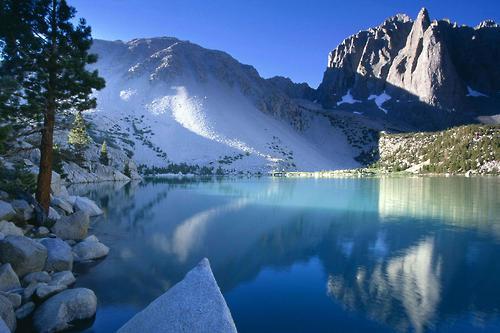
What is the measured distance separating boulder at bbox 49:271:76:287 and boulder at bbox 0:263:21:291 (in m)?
0.97

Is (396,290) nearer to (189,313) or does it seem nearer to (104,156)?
(189,313)

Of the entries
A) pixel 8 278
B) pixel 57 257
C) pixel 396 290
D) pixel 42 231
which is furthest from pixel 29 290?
pixel 396 290

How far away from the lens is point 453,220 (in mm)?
27516

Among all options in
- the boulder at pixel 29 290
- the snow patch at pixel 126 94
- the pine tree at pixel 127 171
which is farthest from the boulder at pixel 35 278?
the snow patch at pixel 126 94

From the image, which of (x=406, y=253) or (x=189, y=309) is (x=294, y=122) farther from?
(x=189, y=309)

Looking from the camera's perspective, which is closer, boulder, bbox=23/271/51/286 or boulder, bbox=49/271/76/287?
boulder, bbox=23/271/51/286

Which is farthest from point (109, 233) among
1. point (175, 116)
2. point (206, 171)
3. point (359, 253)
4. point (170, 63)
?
point (170, 63)

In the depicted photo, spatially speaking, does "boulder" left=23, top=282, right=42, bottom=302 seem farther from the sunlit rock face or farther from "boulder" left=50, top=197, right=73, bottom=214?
"boulder" left=50, top=197, right=73, bottom=214

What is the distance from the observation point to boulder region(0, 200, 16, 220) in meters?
15.4

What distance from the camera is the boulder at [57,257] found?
13219 millimetres

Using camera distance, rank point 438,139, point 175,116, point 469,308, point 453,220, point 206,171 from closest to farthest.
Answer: point 469,308
point 453,220
point 206,171
point 175,116
point 438,139

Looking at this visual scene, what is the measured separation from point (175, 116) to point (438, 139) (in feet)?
332

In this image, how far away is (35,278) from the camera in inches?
446

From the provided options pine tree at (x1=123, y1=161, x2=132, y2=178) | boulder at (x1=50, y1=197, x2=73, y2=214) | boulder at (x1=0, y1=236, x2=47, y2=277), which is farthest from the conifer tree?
boulder at (x1=0, y1=236, x2=47, y2=277)
